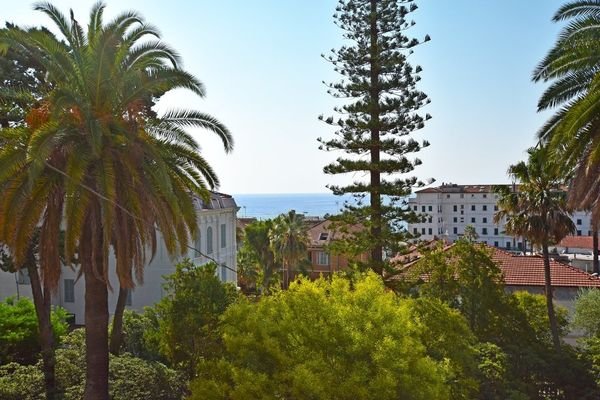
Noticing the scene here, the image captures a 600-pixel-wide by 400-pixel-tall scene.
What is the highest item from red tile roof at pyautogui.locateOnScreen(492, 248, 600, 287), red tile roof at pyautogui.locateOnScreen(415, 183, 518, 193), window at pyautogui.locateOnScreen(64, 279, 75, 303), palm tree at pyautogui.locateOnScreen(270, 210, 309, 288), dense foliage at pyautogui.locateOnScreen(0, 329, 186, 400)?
red tile roof at pyautogui.locateOnScreen(415, 183, 518, 193)

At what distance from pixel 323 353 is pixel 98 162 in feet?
17.7

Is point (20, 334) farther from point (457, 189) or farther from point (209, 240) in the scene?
point (457, 189)

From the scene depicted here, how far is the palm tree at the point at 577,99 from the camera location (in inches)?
497

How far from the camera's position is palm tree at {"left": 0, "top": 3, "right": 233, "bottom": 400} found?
10797 millimetres

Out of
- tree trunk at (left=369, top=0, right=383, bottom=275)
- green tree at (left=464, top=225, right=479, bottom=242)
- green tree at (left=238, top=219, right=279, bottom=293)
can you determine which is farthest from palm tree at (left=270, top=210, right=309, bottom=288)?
tree trunk at (left=369, top=0, right=383, bottom=275)

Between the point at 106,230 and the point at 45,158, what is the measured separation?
167 centimetres

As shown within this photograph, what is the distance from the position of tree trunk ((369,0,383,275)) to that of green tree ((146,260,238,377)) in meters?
8.00

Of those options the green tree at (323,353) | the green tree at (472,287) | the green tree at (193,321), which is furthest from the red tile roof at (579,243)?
the green tree at (323,353)

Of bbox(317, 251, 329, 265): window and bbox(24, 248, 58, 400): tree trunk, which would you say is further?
bbox(317, 251, 329, 265): window

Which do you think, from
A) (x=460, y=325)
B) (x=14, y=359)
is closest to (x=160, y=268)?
(x=14, y=359)

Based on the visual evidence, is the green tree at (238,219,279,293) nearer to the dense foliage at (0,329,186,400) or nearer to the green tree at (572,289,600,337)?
the green tree at (572,289,600,337)

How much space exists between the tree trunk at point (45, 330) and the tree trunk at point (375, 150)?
425 inches

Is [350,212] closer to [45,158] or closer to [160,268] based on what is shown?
[160,268]

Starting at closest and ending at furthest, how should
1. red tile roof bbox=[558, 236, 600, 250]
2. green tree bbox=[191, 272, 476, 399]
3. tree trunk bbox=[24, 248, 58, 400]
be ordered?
green tree bbox=[191, 272, 476, 399] → tree trunk bbox=[24, 248, 58, 400] → red tile roof bbox=[558, 236, 600, 250]
